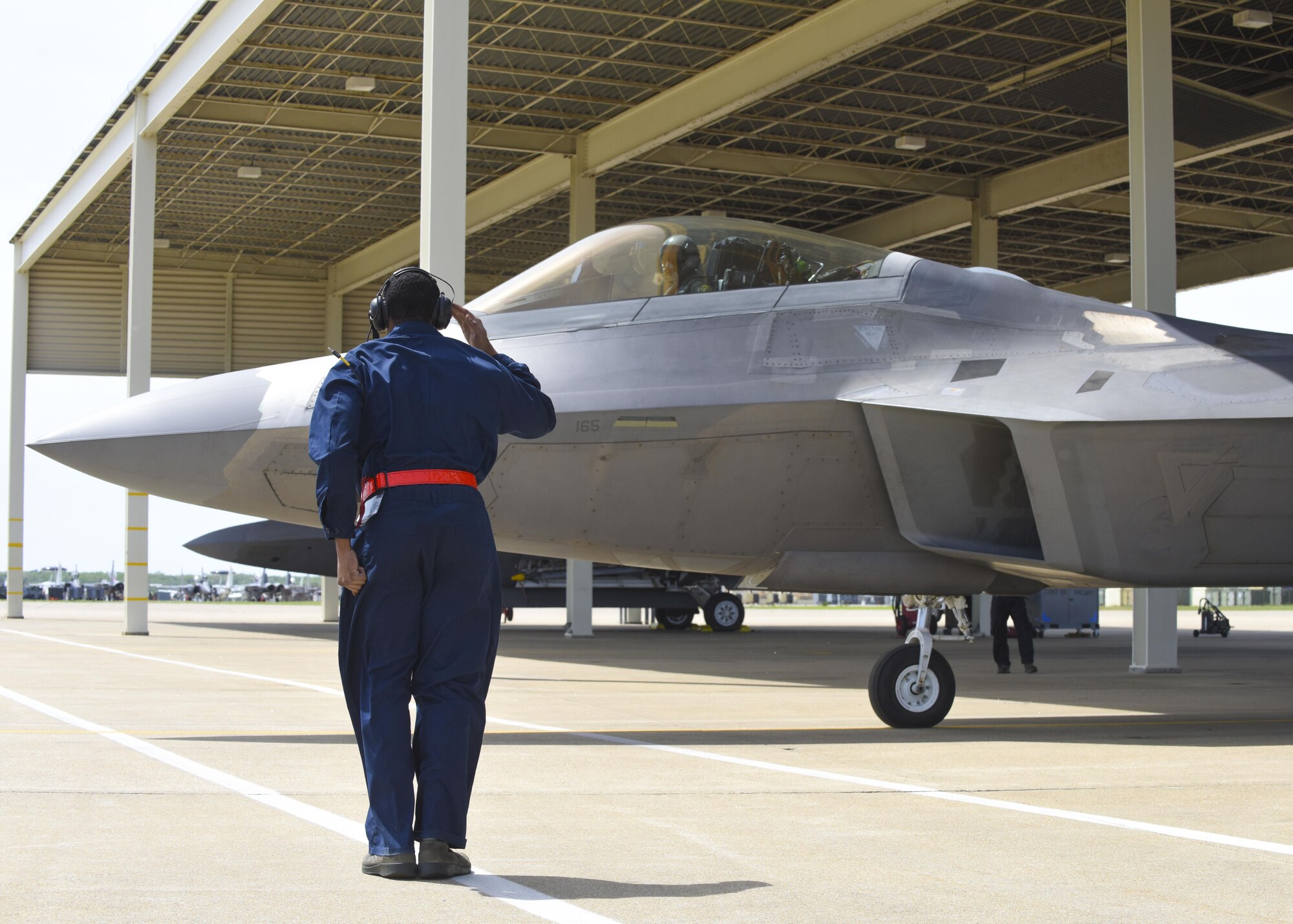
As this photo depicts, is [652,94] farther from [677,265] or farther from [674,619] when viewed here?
[677,265]

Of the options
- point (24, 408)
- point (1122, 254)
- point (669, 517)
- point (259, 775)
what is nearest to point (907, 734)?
point (669, 517)

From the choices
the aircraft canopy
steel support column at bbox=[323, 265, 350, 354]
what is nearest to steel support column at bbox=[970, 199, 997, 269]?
steel support column at bbox=[323, 265, 350, 354]

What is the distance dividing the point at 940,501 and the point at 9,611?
2931 cm

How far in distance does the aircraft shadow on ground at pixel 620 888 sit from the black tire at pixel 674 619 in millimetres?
27477

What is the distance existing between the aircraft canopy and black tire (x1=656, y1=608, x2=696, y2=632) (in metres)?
23.3

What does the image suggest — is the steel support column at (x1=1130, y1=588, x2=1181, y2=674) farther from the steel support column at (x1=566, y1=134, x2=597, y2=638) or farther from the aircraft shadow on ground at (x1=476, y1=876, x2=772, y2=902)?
the aircraft shadow on ground at (x1=476, y1=876, x2=772, y2=902)

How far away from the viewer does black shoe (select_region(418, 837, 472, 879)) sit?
3771 mm

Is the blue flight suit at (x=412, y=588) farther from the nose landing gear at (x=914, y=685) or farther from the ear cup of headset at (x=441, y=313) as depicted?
the nose landing gear at (x=914, y=685)

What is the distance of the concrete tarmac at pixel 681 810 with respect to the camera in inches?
139

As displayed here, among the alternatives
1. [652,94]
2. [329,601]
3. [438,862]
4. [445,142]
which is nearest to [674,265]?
[445,142]

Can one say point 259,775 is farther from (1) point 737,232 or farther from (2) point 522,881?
(1) point 737,232

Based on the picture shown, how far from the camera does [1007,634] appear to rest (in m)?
15.8

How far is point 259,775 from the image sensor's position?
5793 millimetres

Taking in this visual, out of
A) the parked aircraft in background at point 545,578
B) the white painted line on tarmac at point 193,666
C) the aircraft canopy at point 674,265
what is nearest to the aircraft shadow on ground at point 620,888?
the aircraft canopy at point 674,265
